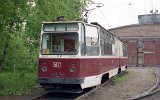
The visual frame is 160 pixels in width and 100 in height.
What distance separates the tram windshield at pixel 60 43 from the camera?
622 inches

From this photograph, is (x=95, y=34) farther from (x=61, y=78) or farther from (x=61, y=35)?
(x=61, y=78)

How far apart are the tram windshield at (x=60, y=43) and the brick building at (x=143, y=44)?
1982 inches

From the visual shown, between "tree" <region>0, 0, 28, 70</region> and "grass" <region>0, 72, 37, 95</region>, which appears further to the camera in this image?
"grass" <region>0, 72, 37, 95</region>

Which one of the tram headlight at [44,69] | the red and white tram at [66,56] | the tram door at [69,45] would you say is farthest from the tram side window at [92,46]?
the tram headlight at [44,69]

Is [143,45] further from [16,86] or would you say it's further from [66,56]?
[66,56]

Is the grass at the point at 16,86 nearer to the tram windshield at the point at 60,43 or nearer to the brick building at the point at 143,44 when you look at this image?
the tram windshield at the point at 60,43

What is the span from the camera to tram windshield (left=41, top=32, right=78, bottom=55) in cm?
1580

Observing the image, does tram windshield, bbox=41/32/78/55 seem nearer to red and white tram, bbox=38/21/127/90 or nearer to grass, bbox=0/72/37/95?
red and white tram, bbox=38/21/127/90

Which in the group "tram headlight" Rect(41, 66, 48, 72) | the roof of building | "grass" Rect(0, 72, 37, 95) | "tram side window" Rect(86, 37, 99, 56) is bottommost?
"grass" Rect(0, 72, 37, 95)

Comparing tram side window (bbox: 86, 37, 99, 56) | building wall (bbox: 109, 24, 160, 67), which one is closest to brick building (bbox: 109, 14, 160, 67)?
building wall (bbox: 109, 24, 160, 67)

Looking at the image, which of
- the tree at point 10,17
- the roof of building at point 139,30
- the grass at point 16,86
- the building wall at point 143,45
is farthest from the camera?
the roof of building at point 139,30

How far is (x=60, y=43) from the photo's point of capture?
52.7 feet

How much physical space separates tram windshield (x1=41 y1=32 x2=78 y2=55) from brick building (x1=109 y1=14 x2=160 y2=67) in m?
50.3

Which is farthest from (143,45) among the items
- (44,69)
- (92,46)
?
(44,69)
